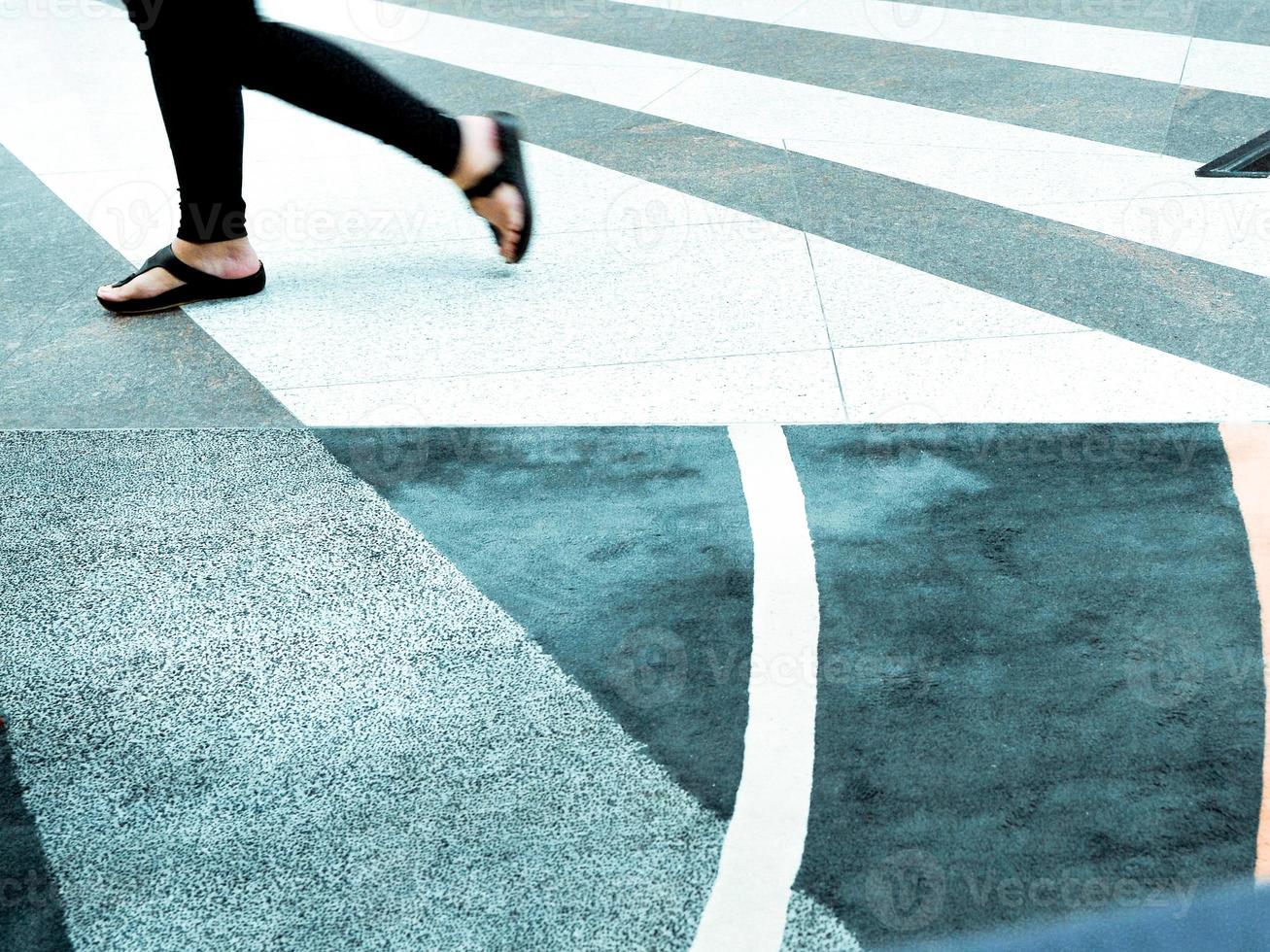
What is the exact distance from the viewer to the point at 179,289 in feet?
11.6

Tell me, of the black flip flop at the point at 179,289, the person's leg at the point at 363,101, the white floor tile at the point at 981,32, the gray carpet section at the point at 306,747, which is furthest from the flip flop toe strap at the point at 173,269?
the white floor tile at the point at 981,32

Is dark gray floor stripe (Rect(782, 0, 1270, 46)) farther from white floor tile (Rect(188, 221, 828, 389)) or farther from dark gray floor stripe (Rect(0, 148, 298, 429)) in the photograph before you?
dark gray floor stripe (Rect(0, 148, 298, 429))

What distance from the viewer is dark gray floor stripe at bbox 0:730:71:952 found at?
1.75m

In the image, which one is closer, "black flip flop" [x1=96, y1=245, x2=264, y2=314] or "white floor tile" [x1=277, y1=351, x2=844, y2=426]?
"white floor tile" [x1=277, y1=351, x2=844, y2=426]

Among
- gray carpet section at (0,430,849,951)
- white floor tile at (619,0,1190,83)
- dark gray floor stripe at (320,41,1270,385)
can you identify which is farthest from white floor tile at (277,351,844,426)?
white floor tile at (619,0,1190,83)

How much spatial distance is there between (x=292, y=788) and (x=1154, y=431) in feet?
6.41

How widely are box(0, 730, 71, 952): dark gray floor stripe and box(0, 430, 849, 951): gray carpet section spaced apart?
0.02 m

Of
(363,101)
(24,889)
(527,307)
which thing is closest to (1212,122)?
(527,307)

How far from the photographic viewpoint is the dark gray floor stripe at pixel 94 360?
309 centimetres

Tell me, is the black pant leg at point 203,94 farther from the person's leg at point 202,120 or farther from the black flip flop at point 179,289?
the black flip flop at point 179,289

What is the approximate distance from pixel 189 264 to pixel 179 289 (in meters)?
0.09

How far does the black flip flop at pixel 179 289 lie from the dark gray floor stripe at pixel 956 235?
4.96 feet

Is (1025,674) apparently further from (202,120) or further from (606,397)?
(202,120)

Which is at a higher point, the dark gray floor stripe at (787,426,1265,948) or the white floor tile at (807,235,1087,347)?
the dark gray floor stripe at (787,426,1265,948)
